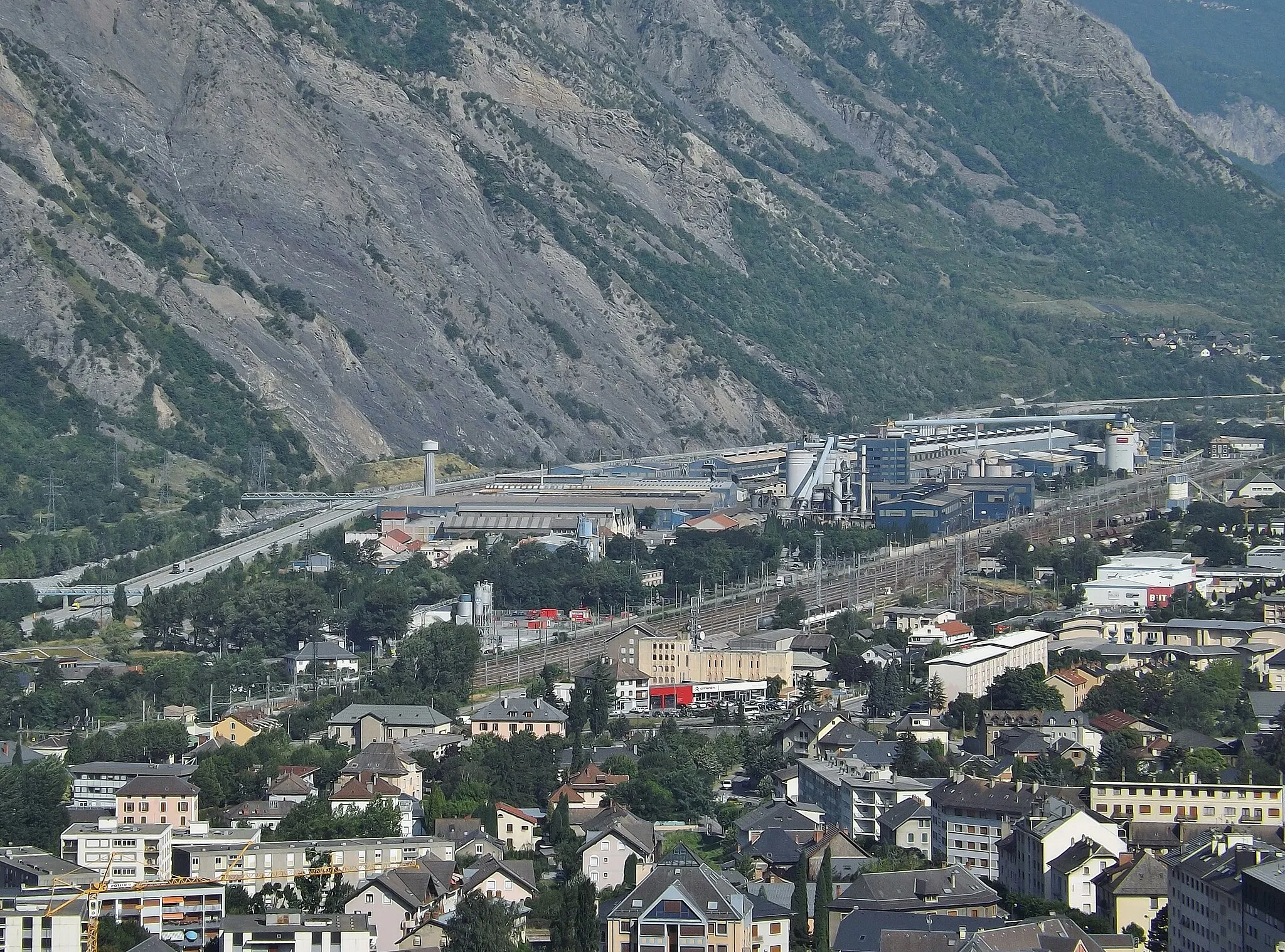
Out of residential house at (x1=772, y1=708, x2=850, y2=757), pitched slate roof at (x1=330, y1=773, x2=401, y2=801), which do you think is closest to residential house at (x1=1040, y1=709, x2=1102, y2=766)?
residential house at (x1=772, y1=708, x2=850, y2=757)

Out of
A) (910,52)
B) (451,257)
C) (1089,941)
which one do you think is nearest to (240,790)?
(1089,941)

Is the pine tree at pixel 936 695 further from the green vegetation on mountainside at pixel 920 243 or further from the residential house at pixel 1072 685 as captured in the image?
the green vegetation on mountainside at pixel 920 243

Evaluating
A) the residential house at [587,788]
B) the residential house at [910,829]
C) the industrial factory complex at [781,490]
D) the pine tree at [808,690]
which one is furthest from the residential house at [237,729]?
the industrial factory complex at [781,490]

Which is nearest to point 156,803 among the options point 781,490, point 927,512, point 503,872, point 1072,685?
point 503,872

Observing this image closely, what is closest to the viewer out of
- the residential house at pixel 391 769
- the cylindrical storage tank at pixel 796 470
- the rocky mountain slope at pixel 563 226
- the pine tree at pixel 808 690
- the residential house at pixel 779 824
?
the residential house at pixel 779 824

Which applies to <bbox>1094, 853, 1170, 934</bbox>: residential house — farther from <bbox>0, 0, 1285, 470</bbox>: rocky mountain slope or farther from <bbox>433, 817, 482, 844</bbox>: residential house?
<bbox>0, 0, 1285, 470</bbox>: rocky mountain slope

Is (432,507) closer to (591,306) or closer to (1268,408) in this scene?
(591,306)
